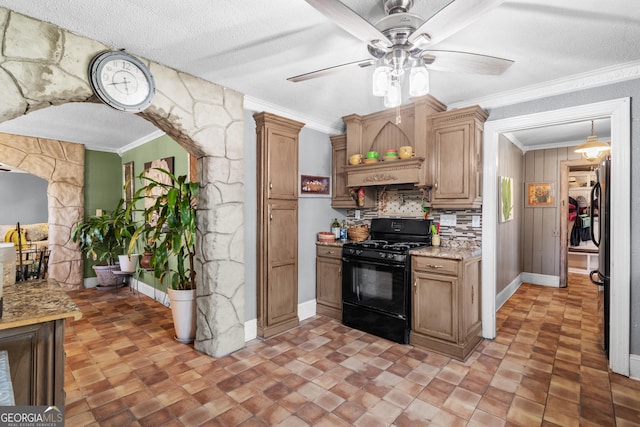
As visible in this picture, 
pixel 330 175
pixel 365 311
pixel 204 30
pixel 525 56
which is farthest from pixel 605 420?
pixel 204 30

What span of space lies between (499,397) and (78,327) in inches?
162

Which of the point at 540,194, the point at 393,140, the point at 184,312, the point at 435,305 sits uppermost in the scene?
the point at 393,140

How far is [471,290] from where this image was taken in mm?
2979

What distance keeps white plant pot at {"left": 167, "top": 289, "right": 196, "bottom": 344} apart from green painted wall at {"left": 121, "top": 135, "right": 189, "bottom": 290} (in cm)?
148

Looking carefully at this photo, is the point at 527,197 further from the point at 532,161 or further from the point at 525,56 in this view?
the point at 525,56

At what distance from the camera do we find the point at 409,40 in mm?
1456

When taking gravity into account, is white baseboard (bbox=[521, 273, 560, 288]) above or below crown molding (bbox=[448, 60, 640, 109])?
below

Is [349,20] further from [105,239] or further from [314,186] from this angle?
[105,239]

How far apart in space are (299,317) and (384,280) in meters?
1.15

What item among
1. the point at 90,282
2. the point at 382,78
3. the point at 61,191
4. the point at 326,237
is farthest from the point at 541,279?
the point at 61,191

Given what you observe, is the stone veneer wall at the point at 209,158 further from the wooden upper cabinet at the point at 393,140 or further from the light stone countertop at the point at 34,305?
the wooden upper cabinet at the point at 393,140

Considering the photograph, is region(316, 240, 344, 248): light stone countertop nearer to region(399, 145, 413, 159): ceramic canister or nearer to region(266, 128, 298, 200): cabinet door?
region(266, 128, 298, 200): cabinet door

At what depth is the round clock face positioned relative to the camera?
205 centimetres

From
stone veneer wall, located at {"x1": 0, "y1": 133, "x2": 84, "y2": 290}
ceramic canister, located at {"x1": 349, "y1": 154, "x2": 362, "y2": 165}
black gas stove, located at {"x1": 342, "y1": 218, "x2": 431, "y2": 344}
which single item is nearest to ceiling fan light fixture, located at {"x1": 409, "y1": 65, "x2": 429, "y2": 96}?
black gas stove, located at {"x1": 342, "y1": 218, "x2": 431, "y2": 344}
